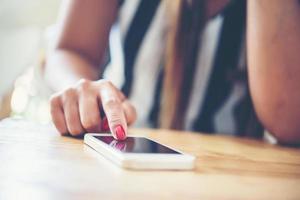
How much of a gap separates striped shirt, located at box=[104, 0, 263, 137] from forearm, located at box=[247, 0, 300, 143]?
0.64ft

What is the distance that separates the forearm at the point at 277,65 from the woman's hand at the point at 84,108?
0.32 meters

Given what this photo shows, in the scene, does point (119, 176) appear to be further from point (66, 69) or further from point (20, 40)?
point (20, 40)

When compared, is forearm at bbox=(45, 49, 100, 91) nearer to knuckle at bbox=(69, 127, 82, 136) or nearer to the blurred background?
knuckle at bbox=(69, 127, 82, 136)

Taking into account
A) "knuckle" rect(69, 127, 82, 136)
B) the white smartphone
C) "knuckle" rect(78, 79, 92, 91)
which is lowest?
"knuckle" rect(69, 127, 82, 136)

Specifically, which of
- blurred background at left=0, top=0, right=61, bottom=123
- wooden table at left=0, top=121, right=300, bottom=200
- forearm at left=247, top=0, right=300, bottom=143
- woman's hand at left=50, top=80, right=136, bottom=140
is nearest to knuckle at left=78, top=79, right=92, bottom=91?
woman's hand at left=50, top=80, right=136, bottom=140

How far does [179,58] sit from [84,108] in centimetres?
44

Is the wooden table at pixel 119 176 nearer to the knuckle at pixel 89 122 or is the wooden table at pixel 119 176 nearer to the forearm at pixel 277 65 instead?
the knuckle at pixel 89 122

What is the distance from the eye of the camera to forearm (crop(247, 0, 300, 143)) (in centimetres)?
79

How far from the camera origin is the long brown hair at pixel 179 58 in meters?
0.98

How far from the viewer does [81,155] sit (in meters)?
0.45

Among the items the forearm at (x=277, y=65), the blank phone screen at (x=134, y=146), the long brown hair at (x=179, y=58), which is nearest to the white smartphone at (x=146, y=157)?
the blank phone screen at (x=134, y=146)

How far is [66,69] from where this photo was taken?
91 centimetres

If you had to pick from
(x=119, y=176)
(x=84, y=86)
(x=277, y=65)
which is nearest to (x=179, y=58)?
(x=277, y=65)

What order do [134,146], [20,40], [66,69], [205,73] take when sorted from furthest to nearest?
1. [20,40]
2. [205,73]
3. [66,69]
4. [134,146]
